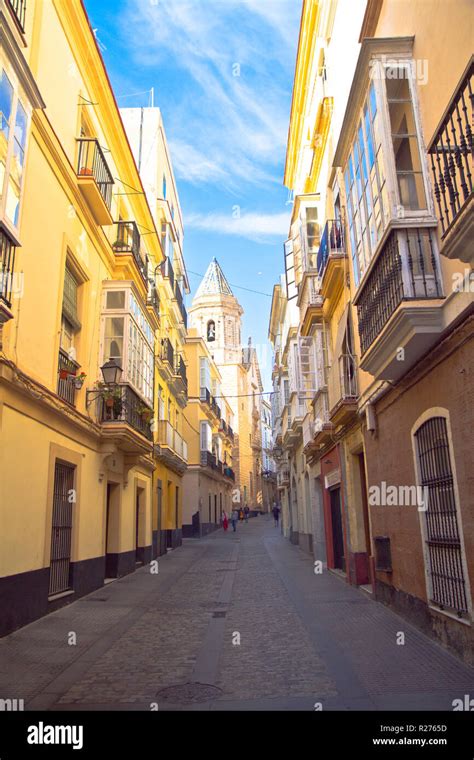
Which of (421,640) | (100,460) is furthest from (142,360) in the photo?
(421,640)

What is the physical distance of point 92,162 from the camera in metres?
11.8

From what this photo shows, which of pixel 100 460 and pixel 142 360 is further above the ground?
pixel 142 360

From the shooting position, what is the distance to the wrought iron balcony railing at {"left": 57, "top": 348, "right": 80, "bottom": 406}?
34.6ft

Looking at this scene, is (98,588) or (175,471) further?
(175,471)

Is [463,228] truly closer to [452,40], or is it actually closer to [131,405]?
[452,40]

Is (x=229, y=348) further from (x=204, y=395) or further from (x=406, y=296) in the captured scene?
(x=406, y=296)

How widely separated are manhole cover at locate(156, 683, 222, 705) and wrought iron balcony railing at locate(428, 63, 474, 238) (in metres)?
4.68

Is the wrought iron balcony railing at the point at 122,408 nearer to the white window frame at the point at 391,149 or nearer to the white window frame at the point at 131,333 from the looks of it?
the white window frame at the point at 131,333

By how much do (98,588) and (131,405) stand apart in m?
4.03

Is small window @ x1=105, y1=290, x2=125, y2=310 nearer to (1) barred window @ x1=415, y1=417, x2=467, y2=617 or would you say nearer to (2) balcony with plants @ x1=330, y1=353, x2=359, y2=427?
(2) balcony with plants @ x1=330, y1=353, x2=359, y2=427

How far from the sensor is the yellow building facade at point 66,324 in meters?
7.76

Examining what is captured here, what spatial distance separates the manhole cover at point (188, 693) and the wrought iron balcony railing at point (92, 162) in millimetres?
9075

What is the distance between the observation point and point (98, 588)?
41.0 ft

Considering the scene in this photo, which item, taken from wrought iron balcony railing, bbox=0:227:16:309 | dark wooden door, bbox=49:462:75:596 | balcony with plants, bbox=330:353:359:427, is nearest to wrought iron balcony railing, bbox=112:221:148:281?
dark wooden door, bbox=49:462:75:596
